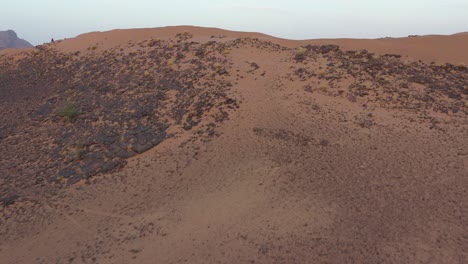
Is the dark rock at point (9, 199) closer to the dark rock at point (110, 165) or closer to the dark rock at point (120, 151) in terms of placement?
the dark rock at point (110, 165)

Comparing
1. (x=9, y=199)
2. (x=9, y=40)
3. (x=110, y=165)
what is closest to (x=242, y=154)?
(x=110, y=165)

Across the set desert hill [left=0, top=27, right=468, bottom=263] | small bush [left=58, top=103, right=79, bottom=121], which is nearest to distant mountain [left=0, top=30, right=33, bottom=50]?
desert hill [left=0, top=27, right=468, bottom=263]

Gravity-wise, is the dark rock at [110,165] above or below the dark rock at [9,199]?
above

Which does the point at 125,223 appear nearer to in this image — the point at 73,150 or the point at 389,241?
the point at 73,150

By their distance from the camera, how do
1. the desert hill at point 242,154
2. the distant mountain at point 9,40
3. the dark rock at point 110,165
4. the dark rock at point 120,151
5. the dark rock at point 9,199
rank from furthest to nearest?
1. the distant mountain at point 9,40
2. the dark rock at point 120,151
3. the dark rock at point 110,165
4. the dark rock at point 9,199
5. the desert hill at point 242,154

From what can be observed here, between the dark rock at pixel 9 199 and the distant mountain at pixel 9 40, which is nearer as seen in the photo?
the dark rock at pixel 9 199

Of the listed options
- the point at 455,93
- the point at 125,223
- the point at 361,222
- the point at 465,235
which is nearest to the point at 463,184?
the point at 465,235

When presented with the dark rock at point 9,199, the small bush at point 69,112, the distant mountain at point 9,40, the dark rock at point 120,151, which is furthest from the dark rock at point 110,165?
the distant mountain at point 9,40
